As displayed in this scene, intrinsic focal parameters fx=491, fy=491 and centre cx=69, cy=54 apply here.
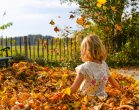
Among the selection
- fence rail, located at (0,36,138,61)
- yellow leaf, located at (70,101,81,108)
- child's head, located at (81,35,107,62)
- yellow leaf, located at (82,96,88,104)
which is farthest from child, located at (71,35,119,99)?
fence rail, located at (0,36,138,61)

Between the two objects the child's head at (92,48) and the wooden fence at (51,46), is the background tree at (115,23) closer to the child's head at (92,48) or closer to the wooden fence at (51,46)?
the wooden fence at (51,46)

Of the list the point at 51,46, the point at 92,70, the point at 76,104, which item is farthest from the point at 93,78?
the point at 51,46

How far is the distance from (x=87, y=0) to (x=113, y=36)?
2224 mm

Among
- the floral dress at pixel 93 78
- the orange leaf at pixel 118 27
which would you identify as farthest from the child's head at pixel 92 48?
the orange leaf at pixel 118 27

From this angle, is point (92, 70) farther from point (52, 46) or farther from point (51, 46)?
point (51, 46)

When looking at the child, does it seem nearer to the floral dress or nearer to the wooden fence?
the floral dress

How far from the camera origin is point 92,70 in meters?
6.45

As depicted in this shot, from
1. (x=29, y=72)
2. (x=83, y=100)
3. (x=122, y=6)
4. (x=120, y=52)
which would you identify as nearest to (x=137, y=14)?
(x=122, y=6)

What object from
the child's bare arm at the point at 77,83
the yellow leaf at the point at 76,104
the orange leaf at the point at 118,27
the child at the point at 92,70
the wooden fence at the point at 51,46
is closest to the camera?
the yellow leaf at the point at 76,104

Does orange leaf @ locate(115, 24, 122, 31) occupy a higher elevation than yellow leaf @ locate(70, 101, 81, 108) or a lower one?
higher

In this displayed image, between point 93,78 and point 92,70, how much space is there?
126 millimetres

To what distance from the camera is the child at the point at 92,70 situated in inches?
247

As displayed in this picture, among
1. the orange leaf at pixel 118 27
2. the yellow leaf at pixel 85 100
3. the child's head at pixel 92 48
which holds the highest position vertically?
the orange leaf at pixel 118 27

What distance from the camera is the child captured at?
626 cm
